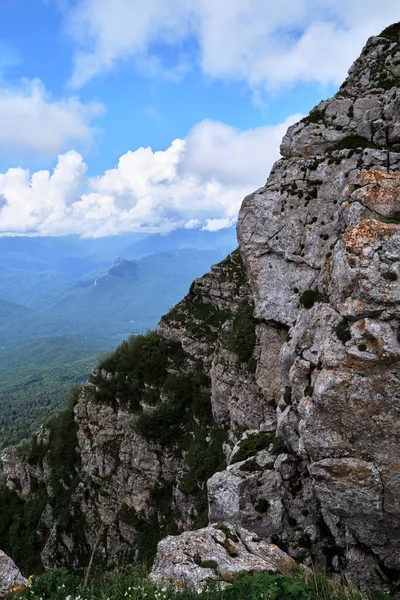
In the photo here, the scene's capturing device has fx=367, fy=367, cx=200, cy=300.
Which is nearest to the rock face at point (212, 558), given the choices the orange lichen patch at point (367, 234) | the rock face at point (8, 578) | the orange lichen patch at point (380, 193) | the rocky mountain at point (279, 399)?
the rocky mountain at point (279, 399)

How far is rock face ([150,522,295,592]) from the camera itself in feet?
41.8

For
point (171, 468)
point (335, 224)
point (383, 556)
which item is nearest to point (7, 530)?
point (171, 468)

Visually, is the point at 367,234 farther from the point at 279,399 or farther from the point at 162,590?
the point at 279,399

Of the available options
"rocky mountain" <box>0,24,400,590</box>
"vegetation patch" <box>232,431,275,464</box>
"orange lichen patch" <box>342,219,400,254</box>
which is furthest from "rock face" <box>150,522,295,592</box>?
"orange lichen patch" <box>342,219,400,254</box>

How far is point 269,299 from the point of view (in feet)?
103

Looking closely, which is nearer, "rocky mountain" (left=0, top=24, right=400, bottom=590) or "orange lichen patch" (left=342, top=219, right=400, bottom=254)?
"rocky mountain" (left=0, top=24, right=400, bottom=590)

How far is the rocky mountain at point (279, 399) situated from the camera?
1717 centimetres

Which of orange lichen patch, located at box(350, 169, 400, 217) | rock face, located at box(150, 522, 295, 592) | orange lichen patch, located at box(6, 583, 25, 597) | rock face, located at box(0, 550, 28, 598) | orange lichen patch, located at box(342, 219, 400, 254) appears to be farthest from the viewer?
orange lichen patch, located at box(350, 169, 400, 217)

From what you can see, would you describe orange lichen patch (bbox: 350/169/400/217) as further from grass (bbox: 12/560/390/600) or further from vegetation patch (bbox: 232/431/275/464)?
grass (bbox: 12/560/390/600)

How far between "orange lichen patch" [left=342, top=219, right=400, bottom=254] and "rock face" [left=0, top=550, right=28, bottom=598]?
18.7 meters

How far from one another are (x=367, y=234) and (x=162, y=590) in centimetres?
1665

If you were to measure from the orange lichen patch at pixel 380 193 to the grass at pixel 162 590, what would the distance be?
16590 mm

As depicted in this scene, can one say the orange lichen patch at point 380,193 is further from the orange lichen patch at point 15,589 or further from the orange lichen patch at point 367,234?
the orange lichen patch at point 15,589

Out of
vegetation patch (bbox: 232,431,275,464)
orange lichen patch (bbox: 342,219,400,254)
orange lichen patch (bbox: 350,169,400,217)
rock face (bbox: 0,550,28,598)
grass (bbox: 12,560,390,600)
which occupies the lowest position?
vegetation patch (bbox: 232,431,275,464)
